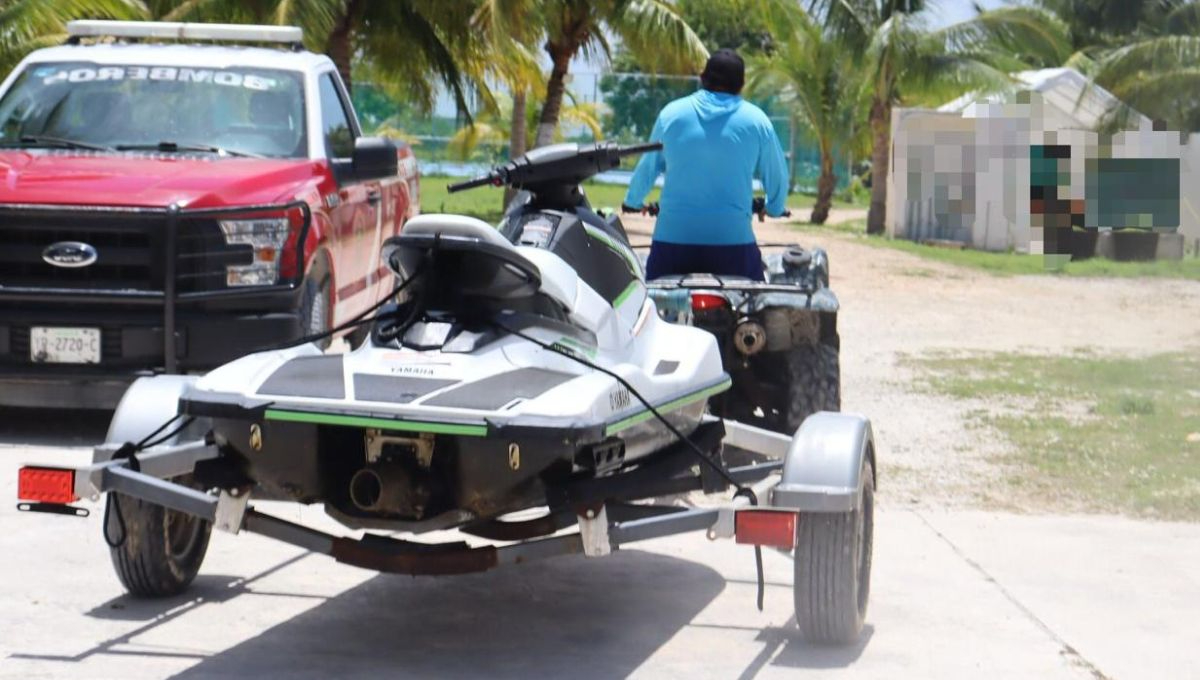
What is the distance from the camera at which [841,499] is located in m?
5.77

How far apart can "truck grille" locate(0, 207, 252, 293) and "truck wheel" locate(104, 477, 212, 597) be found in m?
2.95

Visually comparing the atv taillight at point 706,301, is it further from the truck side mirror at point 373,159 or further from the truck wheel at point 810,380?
the truck side mirror at point 373,159

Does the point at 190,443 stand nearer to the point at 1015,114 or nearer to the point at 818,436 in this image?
the point at 818,436

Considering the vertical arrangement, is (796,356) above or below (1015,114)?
below

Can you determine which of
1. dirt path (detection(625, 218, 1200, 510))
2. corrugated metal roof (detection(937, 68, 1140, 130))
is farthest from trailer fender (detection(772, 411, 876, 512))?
corrugated metal roof (detection(937, 68, 1140, 130))

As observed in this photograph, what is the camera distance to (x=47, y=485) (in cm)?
578

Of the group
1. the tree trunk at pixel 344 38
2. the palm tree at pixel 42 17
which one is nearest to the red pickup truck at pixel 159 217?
the palm tree at pixel 42 17

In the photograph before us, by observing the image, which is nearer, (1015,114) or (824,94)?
(1015,114)

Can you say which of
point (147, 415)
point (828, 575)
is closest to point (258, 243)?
point (147, 415)

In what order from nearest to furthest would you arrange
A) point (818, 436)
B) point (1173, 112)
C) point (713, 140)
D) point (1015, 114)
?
point (818, 436) < point (713, 140) < point (1015, 114) < point (1173, 112)

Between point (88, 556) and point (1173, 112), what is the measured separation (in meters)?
21.2

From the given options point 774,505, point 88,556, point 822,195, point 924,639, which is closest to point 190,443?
point 88,556

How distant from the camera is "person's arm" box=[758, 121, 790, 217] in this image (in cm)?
893

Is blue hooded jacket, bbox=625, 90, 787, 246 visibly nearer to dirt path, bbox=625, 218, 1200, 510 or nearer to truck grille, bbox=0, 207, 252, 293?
dirt path, bbox=625, 218, 1200, 510
